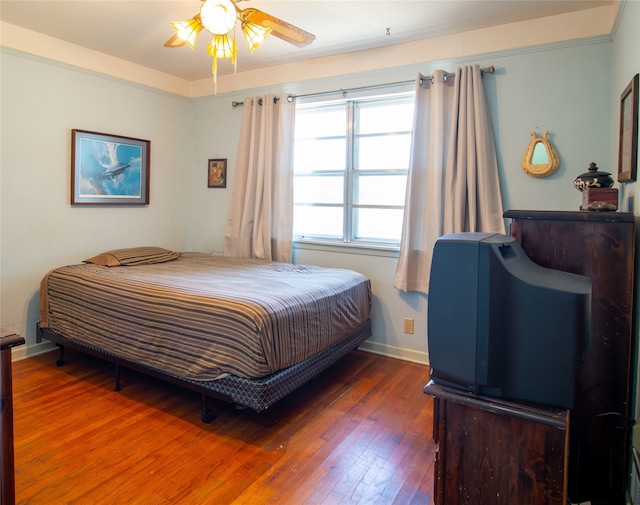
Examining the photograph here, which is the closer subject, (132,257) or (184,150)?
(132,257)

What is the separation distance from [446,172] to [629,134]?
128 cm

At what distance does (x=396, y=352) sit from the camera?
3457 millimetres

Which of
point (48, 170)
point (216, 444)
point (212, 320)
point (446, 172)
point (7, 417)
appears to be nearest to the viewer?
point (7, 417)

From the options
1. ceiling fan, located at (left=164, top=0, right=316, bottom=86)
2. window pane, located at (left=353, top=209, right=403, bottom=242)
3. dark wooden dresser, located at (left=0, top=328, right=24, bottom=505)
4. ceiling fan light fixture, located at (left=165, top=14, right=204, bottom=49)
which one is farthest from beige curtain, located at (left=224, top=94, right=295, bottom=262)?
dark wooden dresser, located at (left=0, top=328, right=24, bottom=505)

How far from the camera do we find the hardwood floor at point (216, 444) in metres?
1.80

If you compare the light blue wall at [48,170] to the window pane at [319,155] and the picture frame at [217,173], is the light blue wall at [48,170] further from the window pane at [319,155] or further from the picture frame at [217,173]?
the window pane at [319,155]

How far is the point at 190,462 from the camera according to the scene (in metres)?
2.01

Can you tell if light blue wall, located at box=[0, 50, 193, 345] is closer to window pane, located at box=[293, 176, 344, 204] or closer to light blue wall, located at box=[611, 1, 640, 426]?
window pane, located at box=[293, 176, 344, 204]

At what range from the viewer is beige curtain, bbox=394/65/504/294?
9.69ft

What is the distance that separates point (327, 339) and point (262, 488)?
104 cm

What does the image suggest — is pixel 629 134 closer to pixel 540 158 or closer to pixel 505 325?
pixel 540 158

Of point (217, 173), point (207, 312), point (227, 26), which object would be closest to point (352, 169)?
point (217, 173)

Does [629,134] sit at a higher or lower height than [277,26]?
lower

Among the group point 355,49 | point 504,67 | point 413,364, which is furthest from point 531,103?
point 413,364
